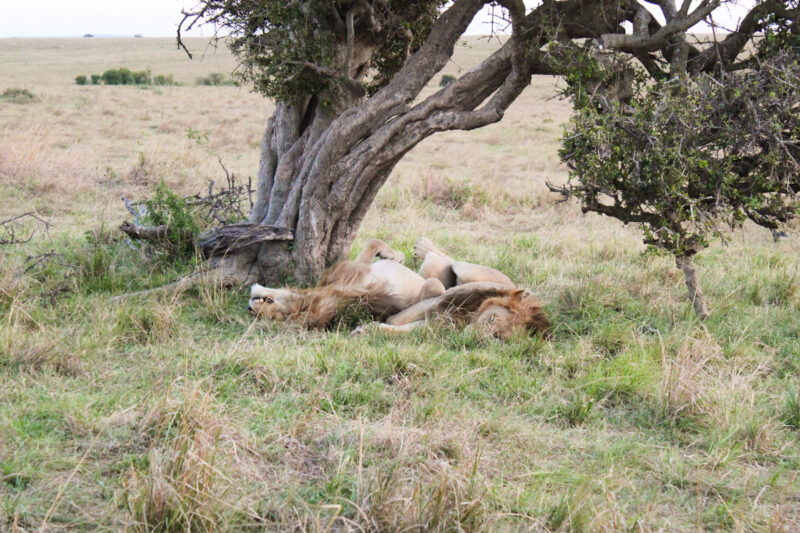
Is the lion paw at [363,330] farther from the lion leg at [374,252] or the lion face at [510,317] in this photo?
the lion leg at [374,252]

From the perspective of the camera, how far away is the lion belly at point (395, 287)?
645cm

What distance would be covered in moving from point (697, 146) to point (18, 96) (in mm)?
25070

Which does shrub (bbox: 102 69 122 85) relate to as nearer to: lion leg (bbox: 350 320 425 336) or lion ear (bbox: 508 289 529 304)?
lion leg (bbox: 350 320 425 336)

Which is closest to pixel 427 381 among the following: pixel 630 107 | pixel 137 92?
pixel 630 107

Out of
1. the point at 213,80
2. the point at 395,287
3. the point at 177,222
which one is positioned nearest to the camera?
the point at 395,287

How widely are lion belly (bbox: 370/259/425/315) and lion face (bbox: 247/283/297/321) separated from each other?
2.46ft

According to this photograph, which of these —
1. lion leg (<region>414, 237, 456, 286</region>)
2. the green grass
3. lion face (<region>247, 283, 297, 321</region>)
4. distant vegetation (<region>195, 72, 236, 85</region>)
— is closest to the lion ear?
the green grass

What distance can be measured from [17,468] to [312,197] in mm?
4147

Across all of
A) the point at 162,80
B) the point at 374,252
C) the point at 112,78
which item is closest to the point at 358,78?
the point at 374,252

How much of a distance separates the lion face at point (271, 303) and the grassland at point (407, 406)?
0.16m

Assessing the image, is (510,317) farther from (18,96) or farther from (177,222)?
(18,96)

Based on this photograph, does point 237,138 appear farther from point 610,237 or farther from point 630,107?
point 630,107

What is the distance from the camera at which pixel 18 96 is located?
24.6 m

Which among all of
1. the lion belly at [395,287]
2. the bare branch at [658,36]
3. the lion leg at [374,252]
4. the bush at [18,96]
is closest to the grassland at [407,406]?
the lion belly at [395,287]
